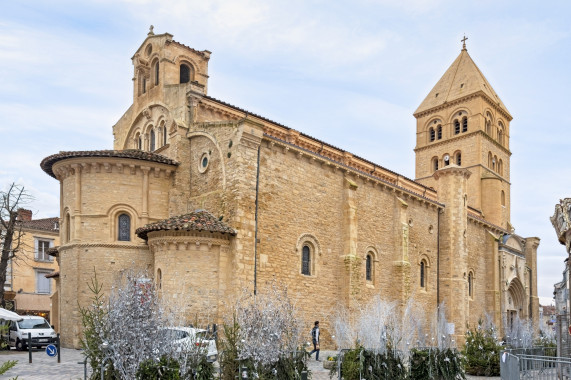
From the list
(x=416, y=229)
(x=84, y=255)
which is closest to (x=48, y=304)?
(x=84, y=255)

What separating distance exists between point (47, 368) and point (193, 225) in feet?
21.8

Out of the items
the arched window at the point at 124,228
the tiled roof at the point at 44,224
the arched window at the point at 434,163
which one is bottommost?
the arched window at the point at 124,228

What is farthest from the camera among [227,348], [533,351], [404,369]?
[533,351]

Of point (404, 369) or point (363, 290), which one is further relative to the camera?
point (363, 290)

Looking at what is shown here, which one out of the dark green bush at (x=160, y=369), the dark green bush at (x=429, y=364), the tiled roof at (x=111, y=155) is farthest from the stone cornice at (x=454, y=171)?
the dark green bush at (x=160, y=369)

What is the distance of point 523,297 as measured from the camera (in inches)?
1640

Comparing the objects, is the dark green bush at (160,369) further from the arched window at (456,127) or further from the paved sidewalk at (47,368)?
the arched window at (456,127)

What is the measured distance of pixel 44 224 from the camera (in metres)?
43.0

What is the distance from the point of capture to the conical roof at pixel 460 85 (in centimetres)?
4799

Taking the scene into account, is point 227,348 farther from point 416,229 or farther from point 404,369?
point 416,229

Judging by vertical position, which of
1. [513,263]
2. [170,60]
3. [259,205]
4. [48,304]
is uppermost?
[170,60]

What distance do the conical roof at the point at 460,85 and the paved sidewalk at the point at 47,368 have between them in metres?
38.4

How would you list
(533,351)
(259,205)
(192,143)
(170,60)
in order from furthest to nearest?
(170,60), (192,143), (259,205), (533,351)

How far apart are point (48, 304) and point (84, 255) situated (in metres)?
21.2
